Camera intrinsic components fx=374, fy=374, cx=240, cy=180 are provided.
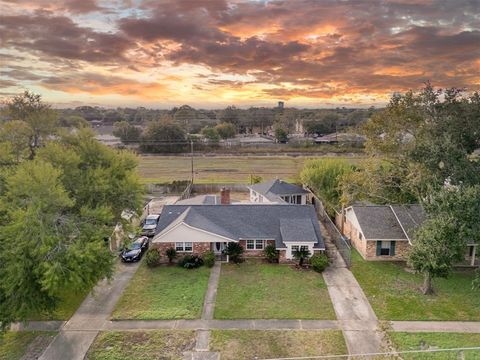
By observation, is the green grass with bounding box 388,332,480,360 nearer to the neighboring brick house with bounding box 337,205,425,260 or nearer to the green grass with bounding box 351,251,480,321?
the green grass with bounding box 351,251,480,321

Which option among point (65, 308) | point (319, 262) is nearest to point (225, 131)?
point (319, 262)

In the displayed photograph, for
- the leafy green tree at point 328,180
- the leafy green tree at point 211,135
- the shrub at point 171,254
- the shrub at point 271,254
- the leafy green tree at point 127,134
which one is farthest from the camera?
the leafy green tree at point 211,135

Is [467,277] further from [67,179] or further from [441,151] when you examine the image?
[67,179]

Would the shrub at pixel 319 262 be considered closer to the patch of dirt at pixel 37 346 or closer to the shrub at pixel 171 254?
the shrub at pixel 171 254

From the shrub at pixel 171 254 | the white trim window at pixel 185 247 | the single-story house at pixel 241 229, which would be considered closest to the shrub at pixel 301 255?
the single-story house at pixel 241 229

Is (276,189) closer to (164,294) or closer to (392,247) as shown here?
(392,247)
